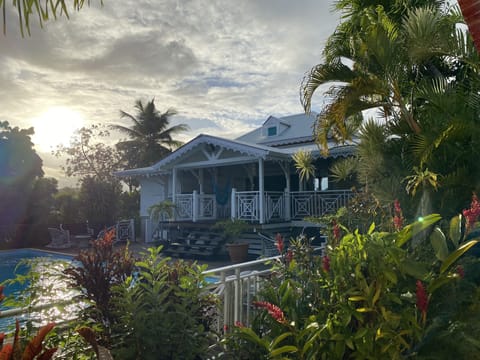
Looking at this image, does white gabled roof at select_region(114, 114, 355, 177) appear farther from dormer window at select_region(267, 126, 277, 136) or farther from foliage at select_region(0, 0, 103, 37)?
foliage at select_region(0, 0, 103, 37)

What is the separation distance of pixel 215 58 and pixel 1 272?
39.5ft

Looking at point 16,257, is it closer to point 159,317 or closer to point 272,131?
point 272,131

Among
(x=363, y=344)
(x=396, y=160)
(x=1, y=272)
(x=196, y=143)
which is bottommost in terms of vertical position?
(x=1, y=272)

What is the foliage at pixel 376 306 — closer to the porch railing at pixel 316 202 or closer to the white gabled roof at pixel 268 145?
the white gabled roof at pixel 268 145

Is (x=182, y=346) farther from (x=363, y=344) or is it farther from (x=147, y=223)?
(x=147, y=223)

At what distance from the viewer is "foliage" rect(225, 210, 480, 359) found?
6.41ft

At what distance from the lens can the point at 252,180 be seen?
15.4 metres

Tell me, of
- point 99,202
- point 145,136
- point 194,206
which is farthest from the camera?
point 145,136

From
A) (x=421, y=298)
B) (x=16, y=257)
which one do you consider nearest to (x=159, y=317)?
(x=421, y=298)

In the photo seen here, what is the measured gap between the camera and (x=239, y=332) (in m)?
2.38

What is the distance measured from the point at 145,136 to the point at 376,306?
92.1 ft

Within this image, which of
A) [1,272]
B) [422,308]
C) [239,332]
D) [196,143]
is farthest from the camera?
[196,143]

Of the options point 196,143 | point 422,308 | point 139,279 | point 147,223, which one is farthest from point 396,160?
point 147,223

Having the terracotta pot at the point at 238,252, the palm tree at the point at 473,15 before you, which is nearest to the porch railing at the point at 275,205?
the terracotta pot at the point at 238,252
